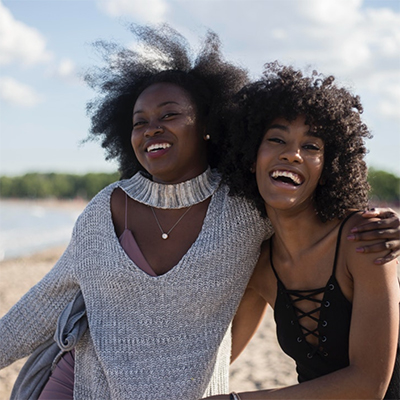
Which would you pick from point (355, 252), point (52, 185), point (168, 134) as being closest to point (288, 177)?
point (355, 252)

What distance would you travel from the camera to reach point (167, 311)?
2.83m

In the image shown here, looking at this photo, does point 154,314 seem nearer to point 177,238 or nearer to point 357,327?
point 177,238

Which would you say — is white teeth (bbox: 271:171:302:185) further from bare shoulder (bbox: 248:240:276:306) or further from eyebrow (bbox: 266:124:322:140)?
bare shoulder (bbox: 248:240:276:306)

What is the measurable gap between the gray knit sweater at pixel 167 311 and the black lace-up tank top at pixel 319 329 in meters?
0.31

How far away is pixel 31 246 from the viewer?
24.0 meters

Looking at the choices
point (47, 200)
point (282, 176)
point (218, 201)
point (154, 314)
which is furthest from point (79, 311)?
point (47, 200)

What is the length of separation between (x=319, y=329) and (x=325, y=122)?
3.06ft

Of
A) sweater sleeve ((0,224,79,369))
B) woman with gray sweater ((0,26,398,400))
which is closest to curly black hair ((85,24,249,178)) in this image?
woman with gray sweater ((0,26,398,400))

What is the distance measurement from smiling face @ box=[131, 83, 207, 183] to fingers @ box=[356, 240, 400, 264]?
113 cm

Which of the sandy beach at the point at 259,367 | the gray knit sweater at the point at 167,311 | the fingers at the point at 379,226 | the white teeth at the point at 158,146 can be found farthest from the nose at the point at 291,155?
the sandy beach at the point at 259,367

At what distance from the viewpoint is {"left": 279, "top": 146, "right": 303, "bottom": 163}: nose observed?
254 centimetres

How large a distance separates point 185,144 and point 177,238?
52 centimetres

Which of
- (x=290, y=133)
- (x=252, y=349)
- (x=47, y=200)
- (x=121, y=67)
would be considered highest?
(x=47, y=200)

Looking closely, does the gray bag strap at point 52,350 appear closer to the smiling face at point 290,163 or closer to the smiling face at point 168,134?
the smiling face at point 168,134
